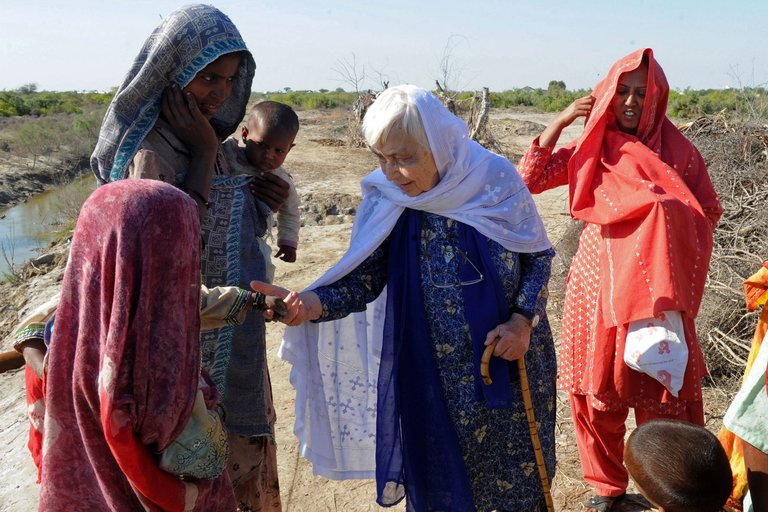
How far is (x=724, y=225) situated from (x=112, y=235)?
16.4 feet

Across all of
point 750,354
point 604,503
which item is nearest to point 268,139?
point 750,354

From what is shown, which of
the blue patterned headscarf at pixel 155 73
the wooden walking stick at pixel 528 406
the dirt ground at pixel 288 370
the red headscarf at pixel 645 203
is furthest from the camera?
the dirt ground at pixel 288 370

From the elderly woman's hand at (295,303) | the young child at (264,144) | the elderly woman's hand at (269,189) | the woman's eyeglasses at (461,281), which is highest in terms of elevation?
the young child at (264,144)

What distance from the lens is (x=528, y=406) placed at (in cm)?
240

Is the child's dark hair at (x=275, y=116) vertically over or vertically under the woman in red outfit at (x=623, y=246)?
over

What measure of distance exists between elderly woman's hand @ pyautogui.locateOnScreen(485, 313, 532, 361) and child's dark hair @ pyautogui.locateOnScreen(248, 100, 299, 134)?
1078 mm

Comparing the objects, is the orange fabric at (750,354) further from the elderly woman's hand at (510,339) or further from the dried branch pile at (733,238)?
the dried branch pile at (733,238)

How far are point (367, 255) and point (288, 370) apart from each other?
116 inches

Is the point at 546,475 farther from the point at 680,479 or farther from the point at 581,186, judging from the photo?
the point at 581,186

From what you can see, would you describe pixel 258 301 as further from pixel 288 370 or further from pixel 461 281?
pixel 288 370

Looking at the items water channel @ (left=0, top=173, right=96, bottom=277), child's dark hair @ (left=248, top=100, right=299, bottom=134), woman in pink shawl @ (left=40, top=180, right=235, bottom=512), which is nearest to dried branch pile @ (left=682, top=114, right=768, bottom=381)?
child's dark hair @ (left=248, top=100, right=299, bottom=134)

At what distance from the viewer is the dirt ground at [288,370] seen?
3.56 meters

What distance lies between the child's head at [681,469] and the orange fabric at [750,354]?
1.90ft

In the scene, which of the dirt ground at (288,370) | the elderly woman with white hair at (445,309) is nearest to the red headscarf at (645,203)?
the elderly woman with white hair at (445,309)
